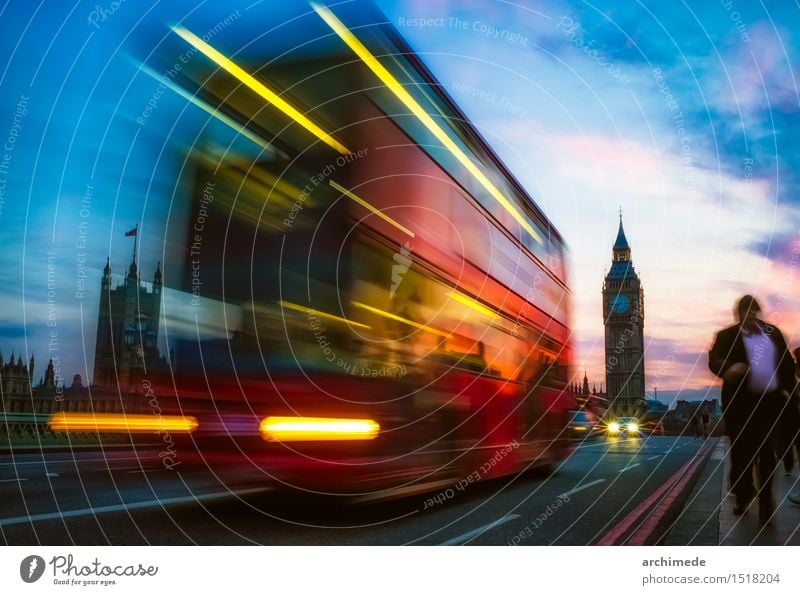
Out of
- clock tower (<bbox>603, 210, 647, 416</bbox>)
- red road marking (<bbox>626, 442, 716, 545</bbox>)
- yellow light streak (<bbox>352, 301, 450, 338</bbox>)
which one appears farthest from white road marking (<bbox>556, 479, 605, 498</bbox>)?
yellow light streak (<bbox>352, 301, 450, 338</bbox>)

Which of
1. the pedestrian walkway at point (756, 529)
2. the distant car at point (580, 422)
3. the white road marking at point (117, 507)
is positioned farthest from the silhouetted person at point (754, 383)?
the distant car at point (580, 422)

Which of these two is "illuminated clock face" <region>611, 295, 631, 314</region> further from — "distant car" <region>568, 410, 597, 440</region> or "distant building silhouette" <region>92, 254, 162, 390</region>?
"distant car" <region>568, 410, 597, 440</region>

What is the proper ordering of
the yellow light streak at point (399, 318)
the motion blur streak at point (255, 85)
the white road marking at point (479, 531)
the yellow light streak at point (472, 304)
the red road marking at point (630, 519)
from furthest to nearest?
the yellow light streak at point (472, 304), the white road marking at point (479, 531), the red road marking at point (630, 519), the yellow light streak at point (399, 318), the motion blur streak at point (255, 85)

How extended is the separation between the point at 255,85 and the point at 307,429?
2.38m

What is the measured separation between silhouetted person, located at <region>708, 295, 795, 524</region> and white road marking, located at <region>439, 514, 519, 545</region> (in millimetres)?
2176

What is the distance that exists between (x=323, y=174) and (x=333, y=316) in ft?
3.28

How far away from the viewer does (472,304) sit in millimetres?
6074

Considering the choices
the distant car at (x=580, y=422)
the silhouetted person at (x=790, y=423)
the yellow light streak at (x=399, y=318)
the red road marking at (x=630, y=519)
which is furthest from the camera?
the distant car at (x=580, y=422)

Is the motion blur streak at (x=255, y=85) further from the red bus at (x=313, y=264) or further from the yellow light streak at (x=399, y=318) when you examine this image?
the yellow light streak at (x=399, y=318)

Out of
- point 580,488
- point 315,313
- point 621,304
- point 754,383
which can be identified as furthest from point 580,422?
point 315,313

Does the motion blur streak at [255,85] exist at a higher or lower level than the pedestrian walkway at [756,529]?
higher

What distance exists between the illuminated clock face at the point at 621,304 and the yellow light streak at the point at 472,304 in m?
1.08

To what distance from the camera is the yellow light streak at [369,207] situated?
496cm
